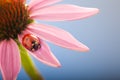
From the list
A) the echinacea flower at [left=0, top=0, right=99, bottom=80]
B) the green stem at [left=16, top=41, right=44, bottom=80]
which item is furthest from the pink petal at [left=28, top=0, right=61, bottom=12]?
the green stem at [left=16, top=41, right=44, bottom=80]

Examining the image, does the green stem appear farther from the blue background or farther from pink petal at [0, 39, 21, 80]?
the blue background

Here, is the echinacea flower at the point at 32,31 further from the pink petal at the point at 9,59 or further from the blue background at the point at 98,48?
the blue background at the point at 98,48

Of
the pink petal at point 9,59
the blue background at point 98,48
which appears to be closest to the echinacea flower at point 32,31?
the pink petal at point 9,59

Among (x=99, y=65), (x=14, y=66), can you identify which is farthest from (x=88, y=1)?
(x=14, y=66)

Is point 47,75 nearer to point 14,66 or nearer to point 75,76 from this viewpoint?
point 75,76

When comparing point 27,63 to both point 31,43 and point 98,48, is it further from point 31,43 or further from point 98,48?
point 98,48
